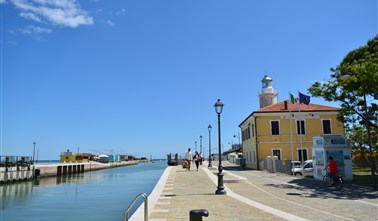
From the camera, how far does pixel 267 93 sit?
45312 mm

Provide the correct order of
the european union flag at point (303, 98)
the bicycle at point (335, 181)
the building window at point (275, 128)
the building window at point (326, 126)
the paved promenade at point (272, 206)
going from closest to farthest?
the paved promenade at point (272, 206) < the bicycle at point (335, 181) < the european union flag at point (303, 98) < the building window at point (326, 126) < the building window at point (275, 128)

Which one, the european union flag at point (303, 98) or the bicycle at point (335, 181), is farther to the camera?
the european union flag at point (303, 98)

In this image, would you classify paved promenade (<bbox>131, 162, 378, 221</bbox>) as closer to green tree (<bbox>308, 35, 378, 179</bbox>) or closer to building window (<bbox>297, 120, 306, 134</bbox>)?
green tree (<bbox>308, 35, 378, 179</bbox>)

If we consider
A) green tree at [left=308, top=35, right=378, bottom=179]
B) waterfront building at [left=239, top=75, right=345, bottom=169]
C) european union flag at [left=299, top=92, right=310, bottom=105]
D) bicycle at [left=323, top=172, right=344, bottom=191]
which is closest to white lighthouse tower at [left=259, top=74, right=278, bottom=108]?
waterfront building at [left=239, top=75, right=345, bottom=169]

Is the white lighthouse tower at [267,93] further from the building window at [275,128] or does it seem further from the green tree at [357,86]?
the green tree at [357,86]

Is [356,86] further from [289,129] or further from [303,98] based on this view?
[289,129]

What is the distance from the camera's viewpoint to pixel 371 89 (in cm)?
1669

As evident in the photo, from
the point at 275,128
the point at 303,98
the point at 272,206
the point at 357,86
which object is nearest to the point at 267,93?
the point at 275,128

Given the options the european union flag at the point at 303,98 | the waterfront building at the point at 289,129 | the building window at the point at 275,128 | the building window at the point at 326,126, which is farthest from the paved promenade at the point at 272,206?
the building window at the point at 326,126

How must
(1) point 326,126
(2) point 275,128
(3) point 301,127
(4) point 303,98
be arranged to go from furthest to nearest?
(2) point 275,128, (3) point 301,127, (1) point 326,126, (4) point 303,98

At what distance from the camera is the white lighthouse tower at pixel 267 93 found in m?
45.2

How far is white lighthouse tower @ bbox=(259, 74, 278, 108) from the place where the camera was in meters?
45.2

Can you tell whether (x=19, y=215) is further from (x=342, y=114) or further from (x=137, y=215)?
(x=342, y=114)

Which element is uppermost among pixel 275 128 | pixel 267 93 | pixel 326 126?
pixel 267 93
